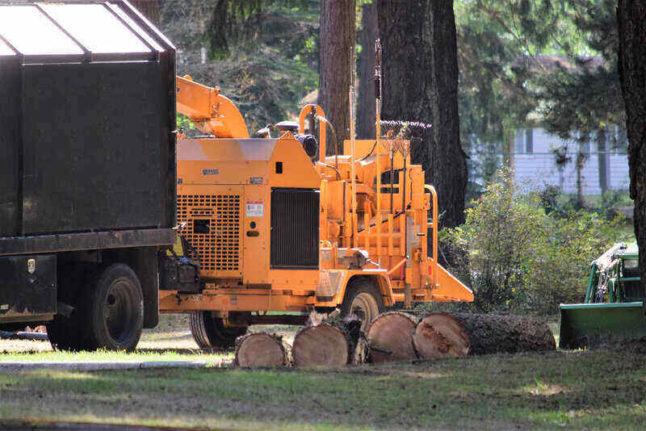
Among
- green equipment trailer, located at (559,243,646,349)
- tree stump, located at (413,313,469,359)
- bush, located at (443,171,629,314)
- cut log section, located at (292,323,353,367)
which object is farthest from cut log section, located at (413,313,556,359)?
bush, located at (443,171,629,314)

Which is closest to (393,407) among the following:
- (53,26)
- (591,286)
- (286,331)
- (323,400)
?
(323,400)

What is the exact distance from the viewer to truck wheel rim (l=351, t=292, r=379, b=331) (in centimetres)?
1566

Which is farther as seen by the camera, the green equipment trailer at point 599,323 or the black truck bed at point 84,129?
the green equipment trailer at point 599,323

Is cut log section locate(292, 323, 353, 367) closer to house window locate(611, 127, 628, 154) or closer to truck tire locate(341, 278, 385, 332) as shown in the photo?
truck tire locate(341, 278, 385, 332)

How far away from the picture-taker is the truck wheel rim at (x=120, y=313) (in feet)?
44.5

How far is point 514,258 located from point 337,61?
213 inches

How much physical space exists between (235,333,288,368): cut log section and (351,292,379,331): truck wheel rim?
3949mm

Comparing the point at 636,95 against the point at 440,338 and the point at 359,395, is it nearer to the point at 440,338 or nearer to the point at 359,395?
the point at 440,338

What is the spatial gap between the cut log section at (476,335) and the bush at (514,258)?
650 cm

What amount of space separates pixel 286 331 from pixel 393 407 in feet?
28.2

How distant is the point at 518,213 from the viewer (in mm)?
19516

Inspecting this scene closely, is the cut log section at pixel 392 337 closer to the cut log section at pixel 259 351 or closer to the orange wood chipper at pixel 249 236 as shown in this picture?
the cut log section at pixel 259 351

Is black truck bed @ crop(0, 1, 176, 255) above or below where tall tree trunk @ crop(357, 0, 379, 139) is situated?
below

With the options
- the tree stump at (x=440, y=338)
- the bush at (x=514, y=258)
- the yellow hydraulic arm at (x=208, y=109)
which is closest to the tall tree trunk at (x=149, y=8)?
the yellow hydraulic arm at (x=208, y=109)
